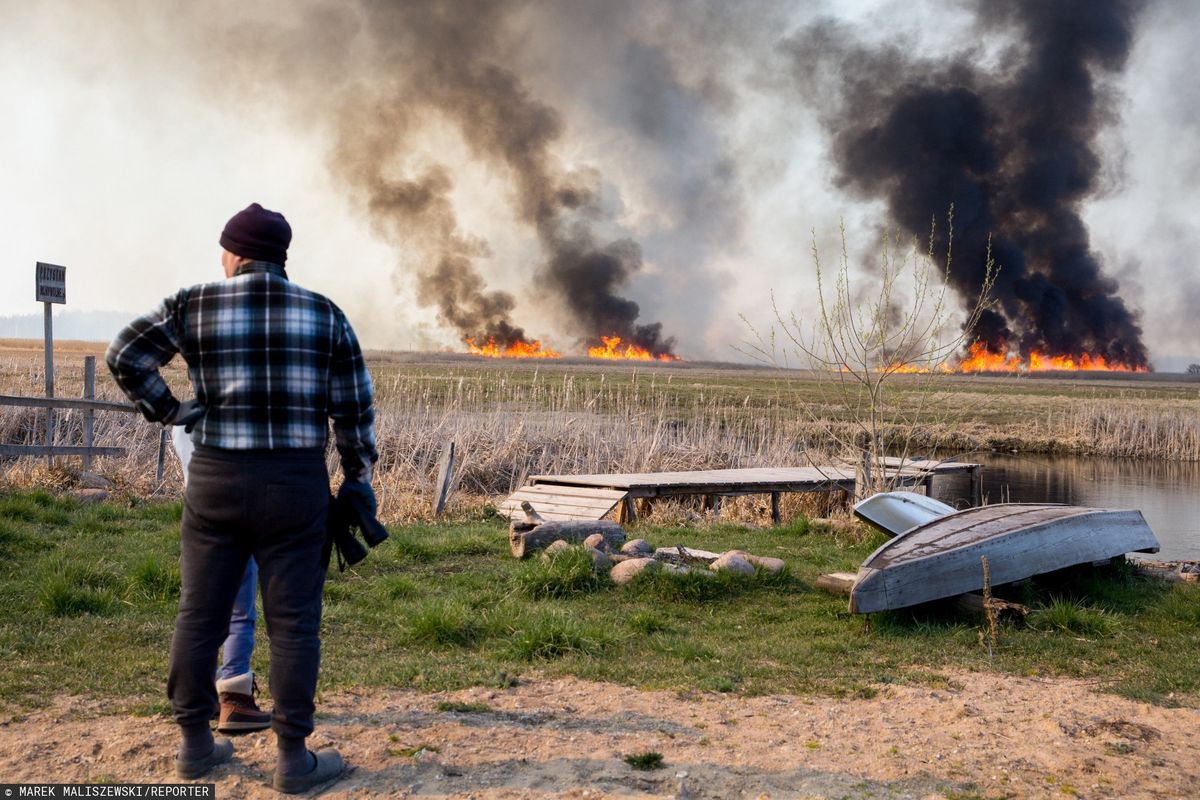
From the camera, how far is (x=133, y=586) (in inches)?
275

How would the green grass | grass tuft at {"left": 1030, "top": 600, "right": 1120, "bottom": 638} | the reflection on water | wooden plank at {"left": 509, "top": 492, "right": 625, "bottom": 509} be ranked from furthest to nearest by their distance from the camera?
1. the reflection on water
2. wooden plank at {"left": 509, "top": 492, "right": 625, "bottom": 509}
3. grass tuft at {"left": 1030, "top": 600, "right": 1120, "bottom": 638}
4. the green grass

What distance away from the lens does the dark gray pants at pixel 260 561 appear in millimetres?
3389

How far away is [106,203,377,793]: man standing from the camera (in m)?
3.39

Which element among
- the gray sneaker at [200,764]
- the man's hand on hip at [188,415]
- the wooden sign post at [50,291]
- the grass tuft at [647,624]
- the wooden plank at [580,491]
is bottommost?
the grass tuft at [647,624]

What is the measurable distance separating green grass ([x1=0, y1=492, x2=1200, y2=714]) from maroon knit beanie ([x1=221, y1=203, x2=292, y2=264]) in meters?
2.43

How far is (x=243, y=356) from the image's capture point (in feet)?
11.2

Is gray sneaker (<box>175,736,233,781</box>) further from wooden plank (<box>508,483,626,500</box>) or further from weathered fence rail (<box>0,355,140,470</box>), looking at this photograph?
weathered fence rail (<box>0,355,140,470</box>)

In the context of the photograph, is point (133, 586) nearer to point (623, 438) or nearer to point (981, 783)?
point (981, 783)

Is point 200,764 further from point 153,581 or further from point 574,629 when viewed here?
point 153,581

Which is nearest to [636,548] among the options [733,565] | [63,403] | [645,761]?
[733,565]

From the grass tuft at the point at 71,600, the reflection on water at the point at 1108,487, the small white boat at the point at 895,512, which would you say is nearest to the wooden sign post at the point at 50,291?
the grass tuft at the point at 71,600

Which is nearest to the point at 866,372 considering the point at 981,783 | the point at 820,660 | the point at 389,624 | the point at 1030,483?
the point at 820,660

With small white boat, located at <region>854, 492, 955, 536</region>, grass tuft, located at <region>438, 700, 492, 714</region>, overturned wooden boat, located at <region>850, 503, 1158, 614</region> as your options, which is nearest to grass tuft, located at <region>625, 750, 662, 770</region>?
grass tuft, located at <region>438, 700, 492, 714</region>

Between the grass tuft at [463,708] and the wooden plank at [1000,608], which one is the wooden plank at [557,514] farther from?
the grass tuft at [463,708]
